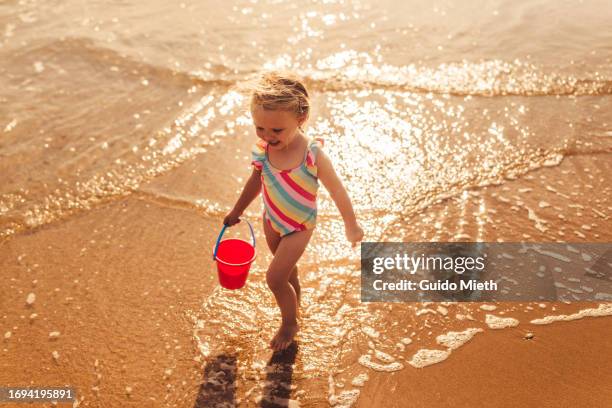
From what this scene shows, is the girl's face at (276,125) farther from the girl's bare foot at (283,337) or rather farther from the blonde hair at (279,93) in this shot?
the girl's bare foot at (283,337)

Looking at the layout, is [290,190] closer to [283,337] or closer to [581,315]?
[283,337]

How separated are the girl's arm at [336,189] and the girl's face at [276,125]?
20 cm

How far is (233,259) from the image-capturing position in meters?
3.51

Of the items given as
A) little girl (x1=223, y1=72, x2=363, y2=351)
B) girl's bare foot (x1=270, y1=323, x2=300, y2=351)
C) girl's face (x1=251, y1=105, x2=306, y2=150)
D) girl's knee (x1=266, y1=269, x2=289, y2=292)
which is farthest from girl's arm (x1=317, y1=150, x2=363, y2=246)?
girl's bare foot (x1=270, y1=323, x2=300, y2=351)

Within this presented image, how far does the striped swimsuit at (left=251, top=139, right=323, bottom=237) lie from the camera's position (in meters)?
2.98

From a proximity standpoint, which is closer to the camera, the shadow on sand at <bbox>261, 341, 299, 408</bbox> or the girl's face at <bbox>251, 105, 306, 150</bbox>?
the girl's face at <bbox>251, 105, 306, 150</bbox>

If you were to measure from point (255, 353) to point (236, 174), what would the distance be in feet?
6.33

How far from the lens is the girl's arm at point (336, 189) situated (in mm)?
2947

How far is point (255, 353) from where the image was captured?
3.32m

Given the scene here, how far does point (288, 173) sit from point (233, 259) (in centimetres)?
83

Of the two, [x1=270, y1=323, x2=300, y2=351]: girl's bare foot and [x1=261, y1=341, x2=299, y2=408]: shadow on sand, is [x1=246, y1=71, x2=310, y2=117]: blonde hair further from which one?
[x1=261, y1=341, x2=299, y2=408]: shadow on sand

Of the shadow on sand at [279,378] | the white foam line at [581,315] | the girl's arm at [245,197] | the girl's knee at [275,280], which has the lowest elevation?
the shadow on sand at [279,378]

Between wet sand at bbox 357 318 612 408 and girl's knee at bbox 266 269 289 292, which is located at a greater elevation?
girl's knee at bbox 266 269 289 292

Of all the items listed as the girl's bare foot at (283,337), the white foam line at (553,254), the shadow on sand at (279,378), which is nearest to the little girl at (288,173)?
the girl's bare foot at (283,337)
